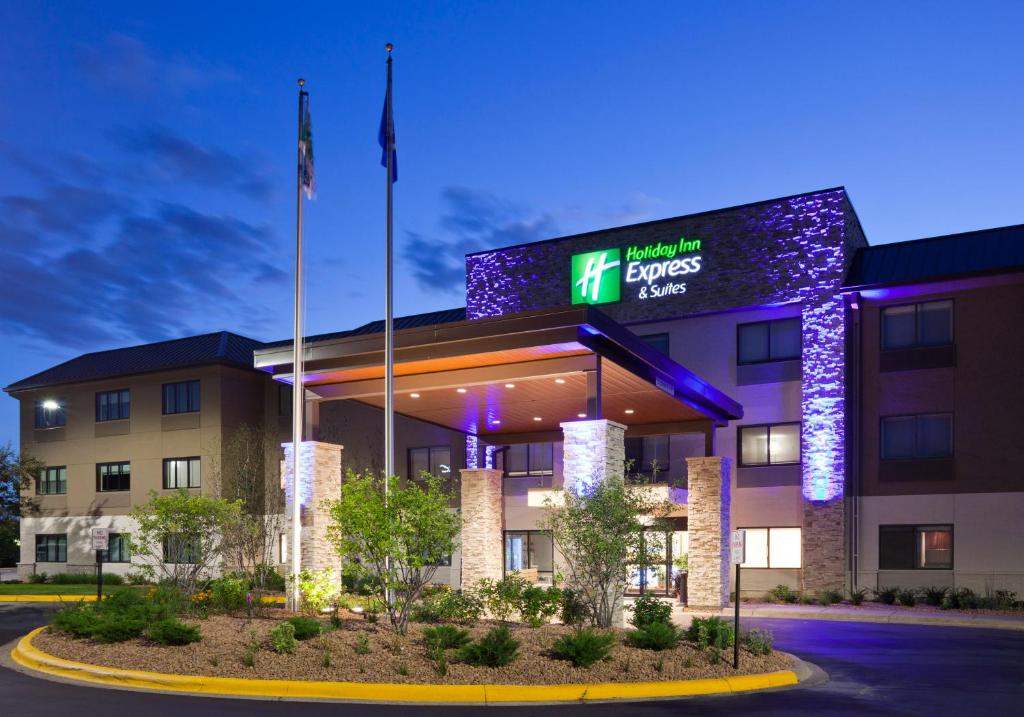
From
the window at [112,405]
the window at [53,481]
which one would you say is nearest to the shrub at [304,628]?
the window at [112,405]

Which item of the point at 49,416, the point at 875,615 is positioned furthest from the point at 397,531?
the point at 49,416

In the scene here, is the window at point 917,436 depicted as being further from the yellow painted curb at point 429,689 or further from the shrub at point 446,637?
the shrub at point 446,637

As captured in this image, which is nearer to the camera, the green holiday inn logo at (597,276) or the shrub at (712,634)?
the shrub at (712,634)

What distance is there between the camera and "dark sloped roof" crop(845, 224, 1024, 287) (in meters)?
30.2

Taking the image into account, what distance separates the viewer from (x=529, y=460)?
38406 millimetres

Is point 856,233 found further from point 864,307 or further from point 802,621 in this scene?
point 802,621

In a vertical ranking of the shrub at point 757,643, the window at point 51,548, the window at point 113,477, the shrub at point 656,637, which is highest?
the shrub at point 656,637

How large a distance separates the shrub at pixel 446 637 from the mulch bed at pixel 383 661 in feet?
0.61

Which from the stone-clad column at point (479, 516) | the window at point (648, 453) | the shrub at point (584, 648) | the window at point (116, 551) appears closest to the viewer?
the shrub at point (584, 648)

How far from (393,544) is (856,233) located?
24145 mm

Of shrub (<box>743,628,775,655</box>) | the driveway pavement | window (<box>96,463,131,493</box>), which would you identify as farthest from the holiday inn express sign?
window (<box>96,463,131,493</box>)

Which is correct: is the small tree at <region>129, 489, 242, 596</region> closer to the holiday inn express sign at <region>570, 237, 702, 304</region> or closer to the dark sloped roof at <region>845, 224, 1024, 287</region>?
the holiday inn express sign at <region>570, 237, 702, 304</region>

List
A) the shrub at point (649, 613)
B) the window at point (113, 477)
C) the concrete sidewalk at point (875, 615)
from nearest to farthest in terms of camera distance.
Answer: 1. the shrub at point (649, 613)
2. the concrete sidewalk at point (875, 615)
3. the window at point (113, 477)

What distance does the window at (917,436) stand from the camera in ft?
100
